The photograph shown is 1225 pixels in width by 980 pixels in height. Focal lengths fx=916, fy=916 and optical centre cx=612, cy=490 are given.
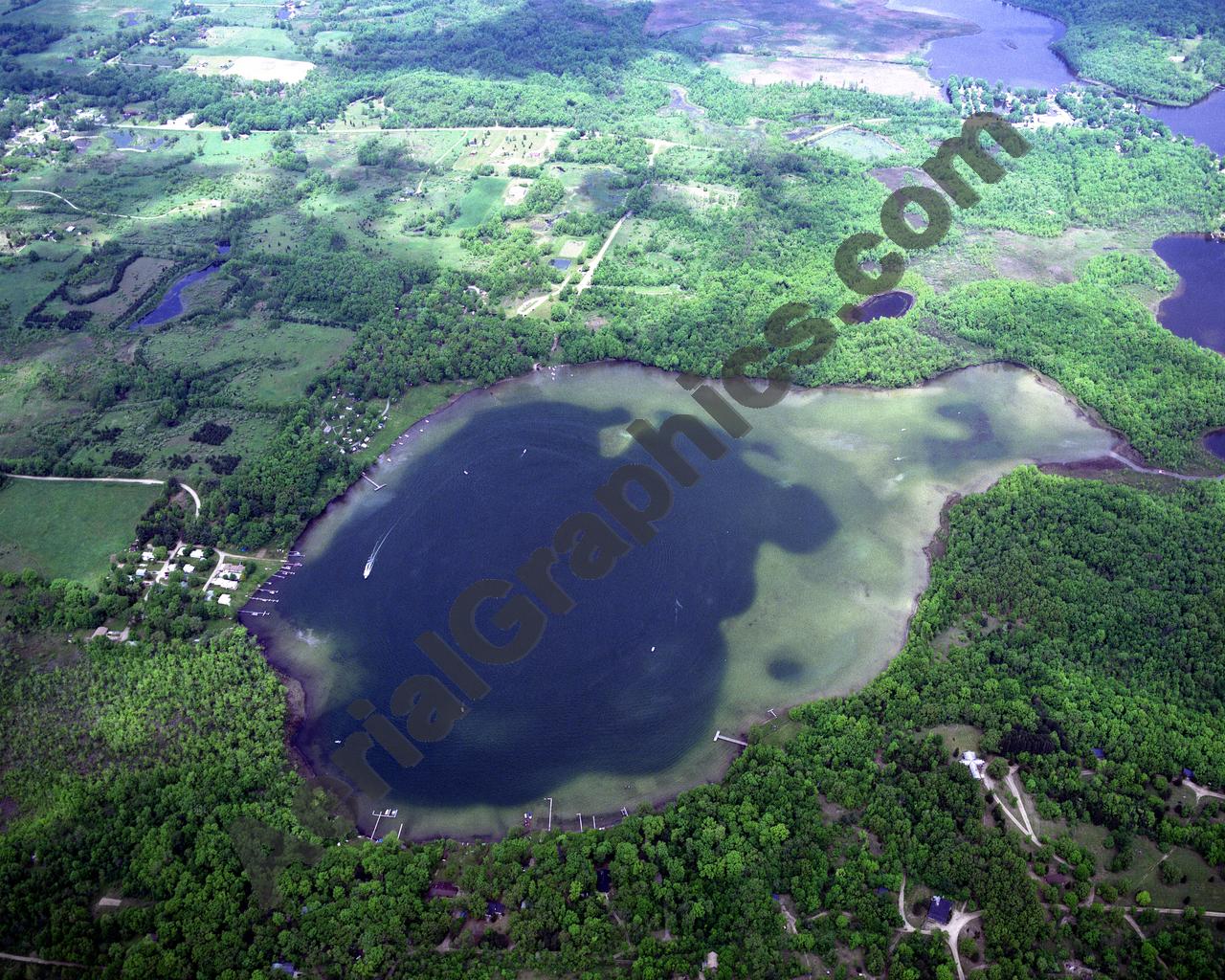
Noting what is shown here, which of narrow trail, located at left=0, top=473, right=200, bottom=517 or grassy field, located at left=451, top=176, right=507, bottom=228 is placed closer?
narrow trail, located at left=0, top=473, right=200, bottom=517

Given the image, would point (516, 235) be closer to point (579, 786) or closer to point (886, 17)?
point (579, 786)

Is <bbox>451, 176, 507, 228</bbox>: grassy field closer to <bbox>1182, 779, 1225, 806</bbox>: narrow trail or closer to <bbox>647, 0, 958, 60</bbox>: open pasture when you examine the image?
<bbox>647, 0, 958, 60</bbox>: open pasture

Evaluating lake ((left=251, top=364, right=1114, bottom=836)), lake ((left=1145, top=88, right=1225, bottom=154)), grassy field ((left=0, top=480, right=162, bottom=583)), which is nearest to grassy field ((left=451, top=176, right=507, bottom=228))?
lake ((left=251, top=364, right=1114, bottom=836))

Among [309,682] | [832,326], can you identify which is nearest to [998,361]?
[832,326]

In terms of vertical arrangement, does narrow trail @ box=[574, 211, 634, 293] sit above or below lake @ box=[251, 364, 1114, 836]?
above

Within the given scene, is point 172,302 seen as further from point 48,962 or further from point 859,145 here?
point 859,145

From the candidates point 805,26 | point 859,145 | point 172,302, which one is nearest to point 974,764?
point 172,302

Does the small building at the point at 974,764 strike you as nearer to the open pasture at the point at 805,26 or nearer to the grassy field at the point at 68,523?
the grassy field at the point at 68,523
